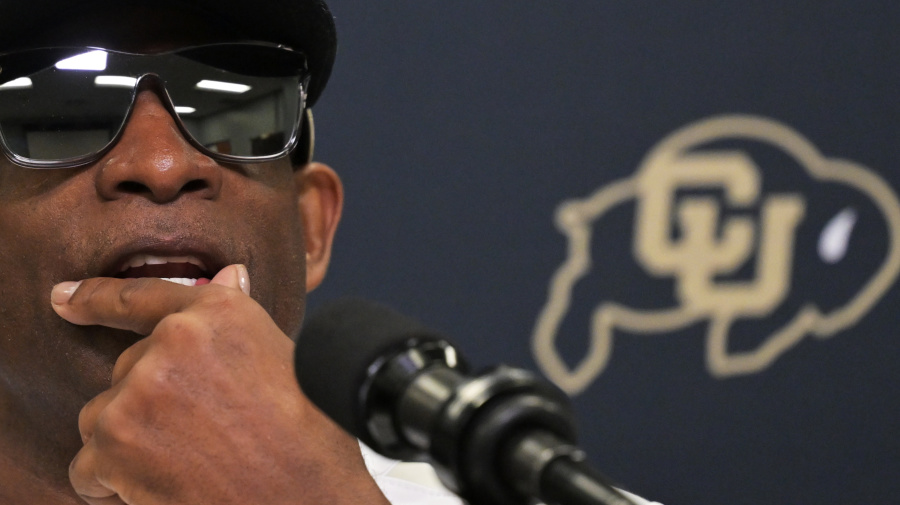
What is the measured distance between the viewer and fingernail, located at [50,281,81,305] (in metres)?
0.92

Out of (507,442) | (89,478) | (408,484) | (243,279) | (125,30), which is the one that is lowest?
(408,484)

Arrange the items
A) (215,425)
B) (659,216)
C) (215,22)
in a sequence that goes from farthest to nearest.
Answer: (659,216) < (215,22) < (215,425)

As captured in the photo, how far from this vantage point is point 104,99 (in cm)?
94

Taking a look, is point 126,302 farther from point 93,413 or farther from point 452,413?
point 452,413

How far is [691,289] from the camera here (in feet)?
5.58

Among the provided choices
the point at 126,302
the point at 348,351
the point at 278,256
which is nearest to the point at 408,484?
the point at 278,256

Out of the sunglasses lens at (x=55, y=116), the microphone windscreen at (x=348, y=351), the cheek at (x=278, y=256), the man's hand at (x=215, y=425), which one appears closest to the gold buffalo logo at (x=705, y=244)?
the cheek at (x=278, y=256)

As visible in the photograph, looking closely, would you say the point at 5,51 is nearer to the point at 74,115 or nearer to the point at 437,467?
the point at 74,115

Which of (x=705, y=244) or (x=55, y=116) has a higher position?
(x=55, y=116)

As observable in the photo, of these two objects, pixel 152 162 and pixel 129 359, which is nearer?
pixel 129 359

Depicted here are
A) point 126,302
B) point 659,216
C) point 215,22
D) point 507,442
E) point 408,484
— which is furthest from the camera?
point 659,216

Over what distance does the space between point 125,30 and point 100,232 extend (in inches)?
8.8

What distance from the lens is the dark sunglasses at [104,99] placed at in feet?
3.07

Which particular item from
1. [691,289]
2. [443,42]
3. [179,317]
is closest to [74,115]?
[179,317]
